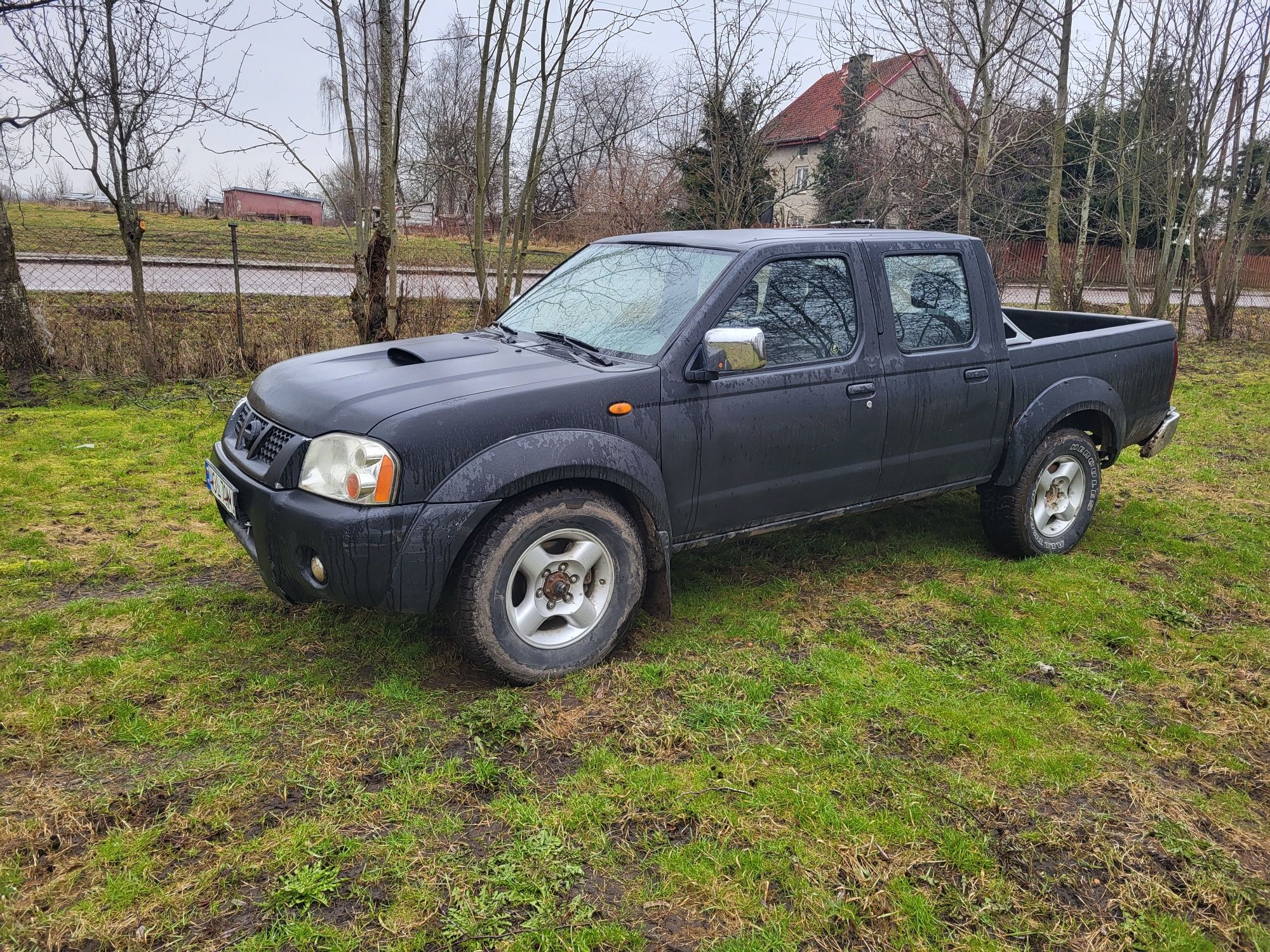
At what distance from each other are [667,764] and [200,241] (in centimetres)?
2359

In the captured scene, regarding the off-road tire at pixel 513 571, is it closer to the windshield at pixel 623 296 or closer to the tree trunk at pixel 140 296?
the windshield at pixel 623 296

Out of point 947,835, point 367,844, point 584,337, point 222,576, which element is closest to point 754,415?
point 584,337

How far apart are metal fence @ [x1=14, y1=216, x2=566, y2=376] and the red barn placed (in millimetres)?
14023

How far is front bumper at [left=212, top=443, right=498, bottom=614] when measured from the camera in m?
3.27

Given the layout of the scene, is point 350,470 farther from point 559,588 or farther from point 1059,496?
point 1059,496

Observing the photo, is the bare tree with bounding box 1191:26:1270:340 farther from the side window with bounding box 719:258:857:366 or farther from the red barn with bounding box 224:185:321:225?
the red barn with bounding box 224:185:321:225

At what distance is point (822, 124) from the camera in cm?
3456

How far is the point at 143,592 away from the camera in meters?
4.48

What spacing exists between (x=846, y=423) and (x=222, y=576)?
3281 mm

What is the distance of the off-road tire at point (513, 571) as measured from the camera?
346cm

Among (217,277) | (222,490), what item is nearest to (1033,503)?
(222,490)

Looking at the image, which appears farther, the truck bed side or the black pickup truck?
the truck bed side

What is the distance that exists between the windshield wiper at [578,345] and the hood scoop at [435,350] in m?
0.26

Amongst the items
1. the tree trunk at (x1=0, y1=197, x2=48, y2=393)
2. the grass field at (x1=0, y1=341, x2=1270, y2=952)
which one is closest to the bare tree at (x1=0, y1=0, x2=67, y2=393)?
the tree trunk at (x1=0, y1=197, x2=48, y2=393)
